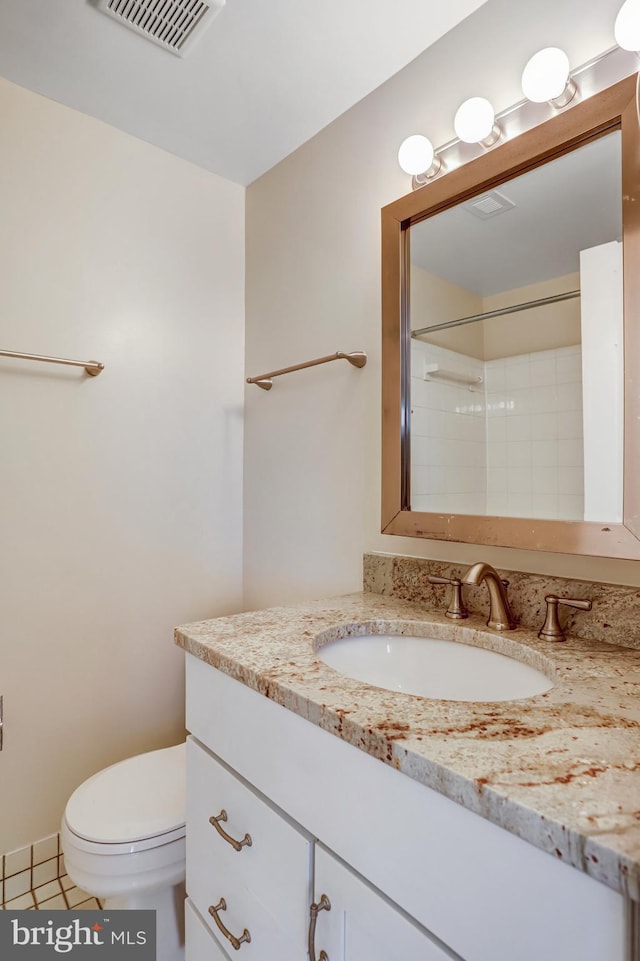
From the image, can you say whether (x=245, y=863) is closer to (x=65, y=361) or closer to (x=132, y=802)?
(x=132, y=802)

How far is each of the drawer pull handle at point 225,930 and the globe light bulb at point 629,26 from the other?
168 cm

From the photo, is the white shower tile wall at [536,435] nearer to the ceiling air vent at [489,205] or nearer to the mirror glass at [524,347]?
the mirror glass at [524,347]

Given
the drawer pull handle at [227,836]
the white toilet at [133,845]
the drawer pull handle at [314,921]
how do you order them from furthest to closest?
the white toilet at [133,845], the drawer pull handle at [227,836], the drawer pull handle at [314,921]

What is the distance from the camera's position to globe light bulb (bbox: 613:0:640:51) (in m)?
0.90

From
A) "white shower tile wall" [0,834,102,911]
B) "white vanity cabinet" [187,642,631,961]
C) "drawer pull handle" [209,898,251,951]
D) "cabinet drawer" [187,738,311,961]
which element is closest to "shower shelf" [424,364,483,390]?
"white vanity cabinet" [187,642,631,961]

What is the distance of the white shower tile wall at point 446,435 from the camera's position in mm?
1161

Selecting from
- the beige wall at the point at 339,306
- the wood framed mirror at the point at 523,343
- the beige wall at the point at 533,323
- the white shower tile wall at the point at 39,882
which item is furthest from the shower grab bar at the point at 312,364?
the white shower tile wall at the point at 39,882

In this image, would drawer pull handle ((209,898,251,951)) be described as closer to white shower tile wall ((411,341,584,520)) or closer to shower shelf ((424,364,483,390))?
white shower tile wall ((411,341,584,520))

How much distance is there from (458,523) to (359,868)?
0.69 m

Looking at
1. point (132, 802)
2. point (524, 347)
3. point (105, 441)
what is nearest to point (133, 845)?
point (132, 802)

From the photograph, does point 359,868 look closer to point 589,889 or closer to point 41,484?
point 589,889

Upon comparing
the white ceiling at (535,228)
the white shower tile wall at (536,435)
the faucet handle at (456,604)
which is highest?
the white ceiling at (535,228)

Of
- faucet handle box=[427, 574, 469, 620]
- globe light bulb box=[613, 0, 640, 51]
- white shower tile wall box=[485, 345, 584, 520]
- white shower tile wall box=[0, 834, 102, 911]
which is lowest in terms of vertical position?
white shower tile wall box=[0, 834, 102, 911]

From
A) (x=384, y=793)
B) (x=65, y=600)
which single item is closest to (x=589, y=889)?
(x=384, y=793)
